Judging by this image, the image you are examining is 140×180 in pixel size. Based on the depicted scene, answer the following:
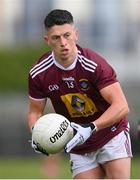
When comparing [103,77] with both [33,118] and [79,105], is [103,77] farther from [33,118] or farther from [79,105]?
[33,118]

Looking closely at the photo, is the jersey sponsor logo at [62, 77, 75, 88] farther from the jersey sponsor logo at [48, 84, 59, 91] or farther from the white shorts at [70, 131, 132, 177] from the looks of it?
the white shorts at [70, 131, 132, 177]

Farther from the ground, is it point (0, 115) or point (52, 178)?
point (52, 178)

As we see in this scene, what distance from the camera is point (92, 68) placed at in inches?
390

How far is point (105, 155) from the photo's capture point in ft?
34.4

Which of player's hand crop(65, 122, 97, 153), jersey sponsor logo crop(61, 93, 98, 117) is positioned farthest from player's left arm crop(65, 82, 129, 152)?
jersey sponsor logo crop(61, 93, 98, 117)

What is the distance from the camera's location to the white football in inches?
377

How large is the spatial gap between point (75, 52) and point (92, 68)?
0.90 feet

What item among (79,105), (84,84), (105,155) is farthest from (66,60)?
(105,155)

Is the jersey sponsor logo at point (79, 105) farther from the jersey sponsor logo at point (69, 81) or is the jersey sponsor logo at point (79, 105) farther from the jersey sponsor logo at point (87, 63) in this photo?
the jersey sponsor logo at point (87, 63)

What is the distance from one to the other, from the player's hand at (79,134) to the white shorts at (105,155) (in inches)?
36.4

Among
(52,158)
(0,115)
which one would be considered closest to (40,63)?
(52,158)

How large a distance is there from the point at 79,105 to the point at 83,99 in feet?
0.30

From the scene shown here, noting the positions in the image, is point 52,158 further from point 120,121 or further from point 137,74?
point 137,74

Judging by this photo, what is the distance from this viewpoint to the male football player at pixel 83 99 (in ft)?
32.2
